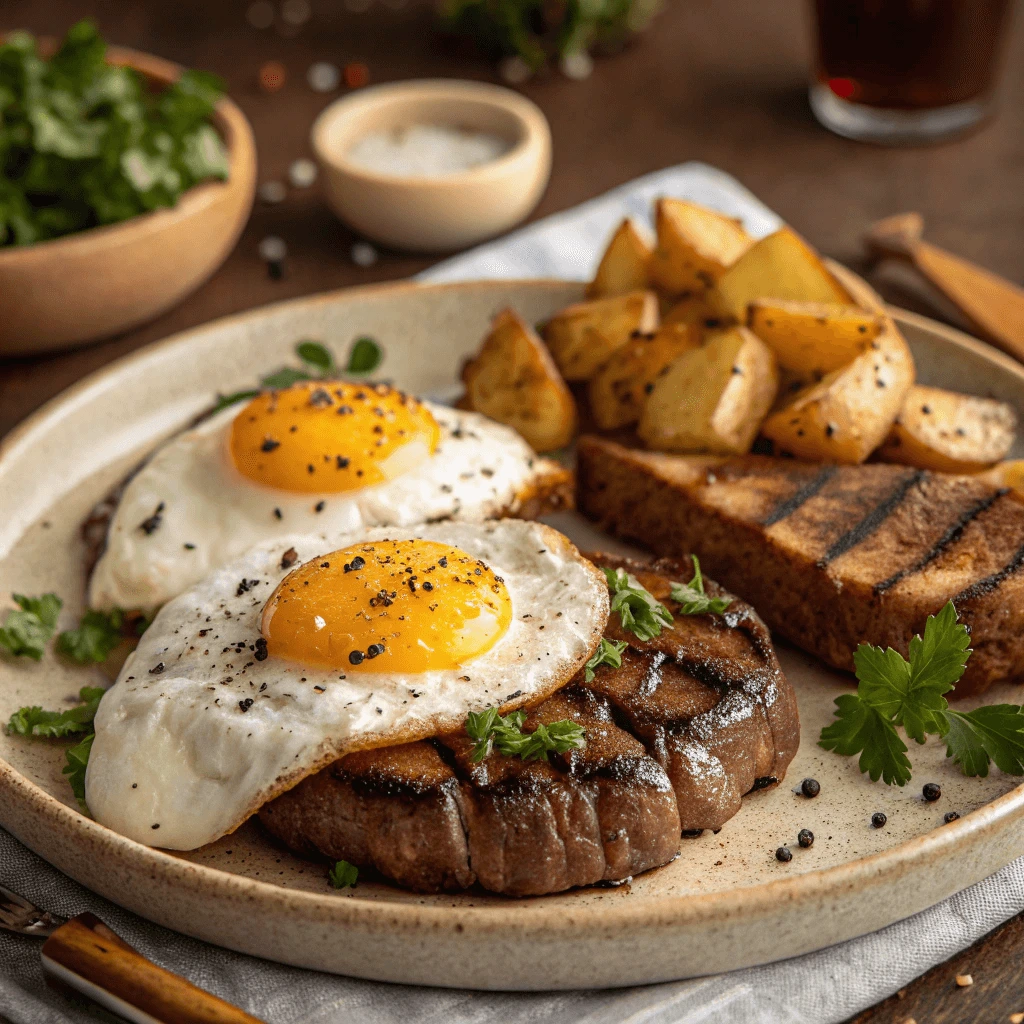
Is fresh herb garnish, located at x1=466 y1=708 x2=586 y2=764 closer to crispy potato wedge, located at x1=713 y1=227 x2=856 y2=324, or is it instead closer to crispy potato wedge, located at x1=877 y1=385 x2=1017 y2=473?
crispy potato wedge, located at x1=877 y1=385 x2=1017 y2=473

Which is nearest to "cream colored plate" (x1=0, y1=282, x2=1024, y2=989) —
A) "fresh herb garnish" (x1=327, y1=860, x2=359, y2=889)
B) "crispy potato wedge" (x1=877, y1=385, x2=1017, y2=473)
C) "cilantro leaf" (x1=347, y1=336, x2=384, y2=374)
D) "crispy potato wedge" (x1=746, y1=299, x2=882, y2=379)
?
"fresh herb garnish" (x1=327, y1=860, x2=359, y2=889)

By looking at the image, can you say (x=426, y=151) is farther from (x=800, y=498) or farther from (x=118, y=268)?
(x=800, y=498)

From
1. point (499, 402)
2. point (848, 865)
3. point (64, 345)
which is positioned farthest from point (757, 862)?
point (64, 345)

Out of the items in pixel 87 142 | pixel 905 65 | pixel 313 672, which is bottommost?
pixel 313 672

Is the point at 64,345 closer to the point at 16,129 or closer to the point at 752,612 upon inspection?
the point at 16,129

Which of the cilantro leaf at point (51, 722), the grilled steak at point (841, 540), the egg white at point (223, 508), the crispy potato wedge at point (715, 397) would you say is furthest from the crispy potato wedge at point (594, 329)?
the cilantro leaf at point (51, 722)

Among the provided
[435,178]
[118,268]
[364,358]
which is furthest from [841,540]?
[118,268]

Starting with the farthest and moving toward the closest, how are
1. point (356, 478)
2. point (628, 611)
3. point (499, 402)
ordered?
point (499, 402) → point (356, 478) → point (628, 611)
